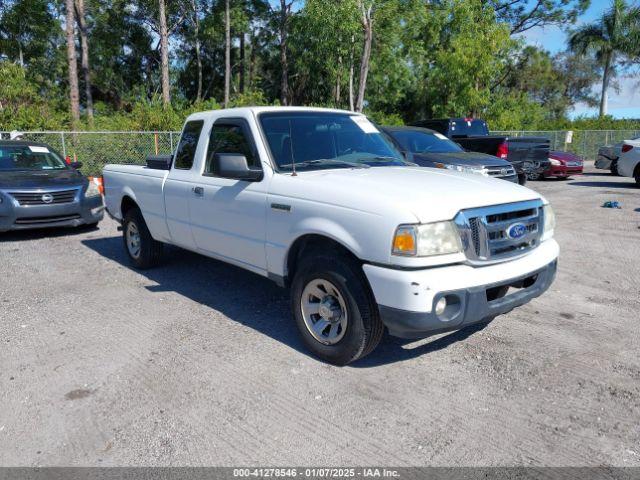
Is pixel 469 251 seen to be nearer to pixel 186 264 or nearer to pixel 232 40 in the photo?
pixel 186 264

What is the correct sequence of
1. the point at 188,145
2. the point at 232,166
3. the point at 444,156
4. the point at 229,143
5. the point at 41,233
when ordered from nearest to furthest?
the point at 232,166 < the point at 229,143 < the point at 188,145 < the point at 41,233 < the point at 444,156

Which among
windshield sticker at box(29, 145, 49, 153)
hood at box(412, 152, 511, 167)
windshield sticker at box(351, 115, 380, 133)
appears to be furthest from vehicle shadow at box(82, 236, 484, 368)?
hood at box(412, 152, 511, 167)

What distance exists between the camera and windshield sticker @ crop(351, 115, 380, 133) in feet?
16.9

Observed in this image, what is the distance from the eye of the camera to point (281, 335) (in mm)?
4547

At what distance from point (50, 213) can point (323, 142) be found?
5745 mm

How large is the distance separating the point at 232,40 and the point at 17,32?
15.6 meters

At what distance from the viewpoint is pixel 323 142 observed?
15.5 feet

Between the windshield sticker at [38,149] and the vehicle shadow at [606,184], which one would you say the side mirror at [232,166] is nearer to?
the windshield sticker at [38,149]

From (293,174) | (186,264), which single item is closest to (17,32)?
(186,264)

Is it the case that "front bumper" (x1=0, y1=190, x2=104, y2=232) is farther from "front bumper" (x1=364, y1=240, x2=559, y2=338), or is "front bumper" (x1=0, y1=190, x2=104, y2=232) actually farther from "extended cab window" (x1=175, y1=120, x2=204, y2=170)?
"front bumper" (x1=364, y1=240, x2=559, y2=338)

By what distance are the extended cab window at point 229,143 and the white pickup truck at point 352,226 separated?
0.5 inches

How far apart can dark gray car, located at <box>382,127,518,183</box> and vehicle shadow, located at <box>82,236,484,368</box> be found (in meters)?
4.55

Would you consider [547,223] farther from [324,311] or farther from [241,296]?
[241,296]

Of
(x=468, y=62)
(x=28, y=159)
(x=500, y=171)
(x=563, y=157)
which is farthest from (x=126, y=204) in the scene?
(x=468, y=62)
